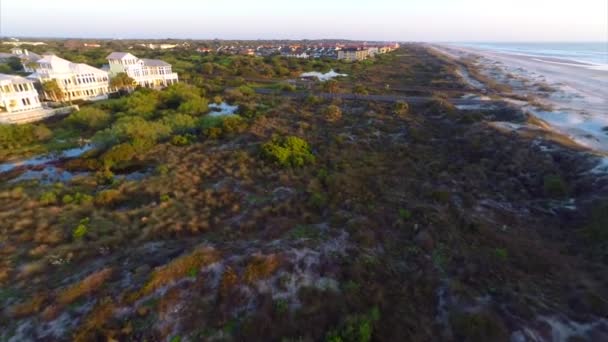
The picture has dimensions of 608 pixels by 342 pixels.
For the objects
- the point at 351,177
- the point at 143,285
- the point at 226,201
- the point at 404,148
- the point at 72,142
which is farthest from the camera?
the point at 72,142

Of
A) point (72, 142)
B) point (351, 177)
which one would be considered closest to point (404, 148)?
point (351, 177)

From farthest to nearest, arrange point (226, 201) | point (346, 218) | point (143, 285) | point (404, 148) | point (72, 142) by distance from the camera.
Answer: point (72, 142), point (404, 148), point (226, 201), point (346, 218), point (143, 285)

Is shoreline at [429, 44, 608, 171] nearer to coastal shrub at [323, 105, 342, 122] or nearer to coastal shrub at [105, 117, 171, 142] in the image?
coastal shrub at [323, 105, 342, 122]

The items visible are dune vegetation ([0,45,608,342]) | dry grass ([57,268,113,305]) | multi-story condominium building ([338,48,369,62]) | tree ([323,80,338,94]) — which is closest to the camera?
dune vegetation ([0,45,608,342])

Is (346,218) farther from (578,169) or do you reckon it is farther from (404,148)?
(578,169)

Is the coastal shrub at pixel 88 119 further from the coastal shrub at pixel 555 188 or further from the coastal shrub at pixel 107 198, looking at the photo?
the coastal shrub at pixel 555 188

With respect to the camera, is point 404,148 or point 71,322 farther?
point 404,148

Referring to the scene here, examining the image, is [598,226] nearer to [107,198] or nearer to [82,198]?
[107,198]

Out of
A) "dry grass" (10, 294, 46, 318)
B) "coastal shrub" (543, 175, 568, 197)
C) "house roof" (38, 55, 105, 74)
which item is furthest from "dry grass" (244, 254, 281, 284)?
"house roof" (38, 55, 105, 74)
